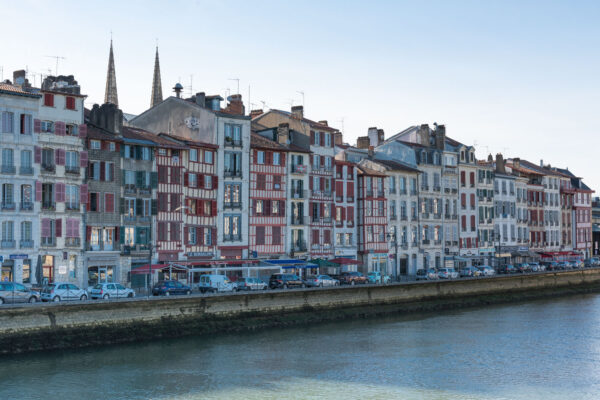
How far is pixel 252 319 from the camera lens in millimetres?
50719

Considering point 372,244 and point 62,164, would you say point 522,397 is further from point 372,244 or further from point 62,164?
point 372,244

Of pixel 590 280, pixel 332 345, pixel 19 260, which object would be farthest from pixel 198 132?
pixel 590 280

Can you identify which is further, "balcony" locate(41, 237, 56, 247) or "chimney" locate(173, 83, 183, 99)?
"chimney" locate(173, 83, 183, 99)

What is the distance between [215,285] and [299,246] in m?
17.1

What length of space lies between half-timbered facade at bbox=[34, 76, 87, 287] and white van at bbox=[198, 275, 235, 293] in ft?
27.1

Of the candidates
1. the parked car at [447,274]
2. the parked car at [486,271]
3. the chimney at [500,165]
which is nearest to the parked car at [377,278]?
the parked car at [447,274]

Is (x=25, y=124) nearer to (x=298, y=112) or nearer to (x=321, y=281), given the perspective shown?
(x=321, y=281)

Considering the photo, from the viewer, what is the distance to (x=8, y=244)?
5178 centimetres

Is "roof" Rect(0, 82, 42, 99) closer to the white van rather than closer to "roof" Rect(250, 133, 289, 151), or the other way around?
the white van

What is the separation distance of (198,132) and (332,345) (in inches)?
1044

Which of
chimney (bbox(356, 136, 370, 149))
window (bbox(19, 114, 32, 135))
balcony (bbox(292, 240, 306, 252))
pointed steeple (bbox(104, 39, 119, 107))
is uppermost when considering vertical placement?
pointed steeple (bbox(104, 39, 119, 107))

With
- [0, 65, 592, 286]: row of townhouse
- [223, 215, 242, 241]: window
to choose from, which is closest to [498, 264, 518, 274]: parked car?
[0, 65, 592, 286]: row of townhouse

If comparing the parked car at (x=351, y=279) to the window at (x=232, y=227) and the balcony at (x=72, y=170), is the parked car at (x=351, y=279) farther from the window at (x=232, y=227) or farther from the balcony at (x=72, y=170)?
the balcony at (x=72, y=170)

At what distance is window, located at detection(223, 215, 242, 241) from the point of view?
65.1 meters
